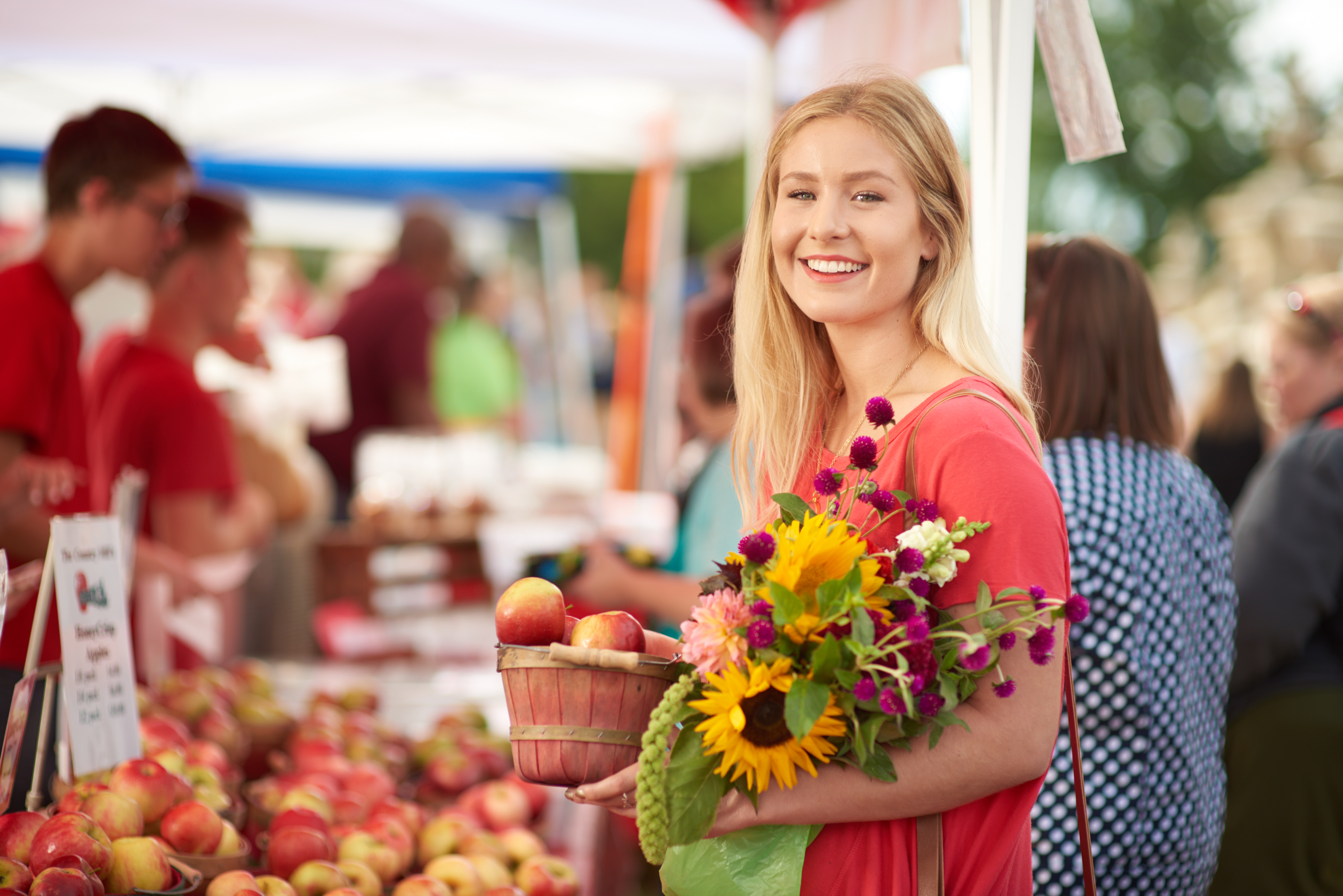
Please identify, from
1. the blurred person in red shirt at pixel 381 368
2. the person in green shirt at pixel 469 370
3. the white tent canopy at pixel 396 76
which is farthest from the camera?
the person in green shirt at pixel 469 370

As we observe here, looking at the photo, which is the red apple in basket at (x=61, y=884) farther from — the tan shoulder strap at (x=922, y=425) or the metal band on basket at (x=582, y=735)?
the tan shoulder strap at (x=922, y=425)

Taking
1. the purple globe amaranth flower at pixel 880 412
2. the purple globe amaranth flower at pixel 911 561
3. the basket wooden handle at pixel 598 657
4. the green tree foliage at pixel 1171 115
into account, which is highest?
the green tree foliage at pixel 1171 115

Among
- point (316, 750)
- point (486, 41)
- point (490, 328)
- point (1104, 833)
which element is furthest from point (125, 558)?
point (490, 328)

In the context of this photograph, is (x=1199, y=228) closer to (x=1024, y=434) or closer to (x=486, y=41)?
(x=486, y=41)

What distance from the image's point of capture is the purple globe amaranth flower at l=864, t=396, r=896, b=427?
1303 mm

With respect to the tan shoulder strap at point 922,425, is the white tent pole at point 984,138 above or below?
above

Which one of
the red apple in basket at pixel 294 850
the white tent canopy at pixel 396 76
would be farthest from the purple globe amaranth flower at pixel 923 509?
the white tent canopy at pixel 396 76

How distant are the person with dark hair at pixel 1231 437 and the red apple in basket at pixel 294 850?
4.51 metres

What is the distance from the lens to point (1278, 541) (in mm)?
2918

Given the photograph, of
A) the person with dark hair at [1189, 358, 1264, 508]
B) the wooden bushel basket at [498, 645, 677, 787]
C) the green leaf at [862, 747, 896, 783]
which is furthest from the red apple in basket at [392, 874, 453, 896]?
the person with dark hair at [1189, 358, 1264, 508]

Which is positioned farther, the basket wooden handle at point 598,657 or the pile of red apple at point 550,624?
the pile of red apple at point 550,624

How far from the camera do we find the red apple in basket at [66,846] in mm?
1609

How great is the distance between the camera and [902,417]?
1444 mm

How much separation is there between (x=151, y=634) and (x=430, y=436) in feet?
10.2
